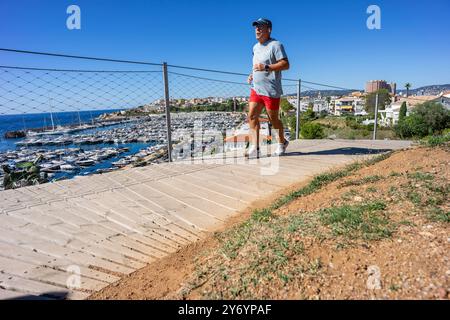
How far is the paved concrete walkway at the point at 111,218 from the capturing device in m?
1.47

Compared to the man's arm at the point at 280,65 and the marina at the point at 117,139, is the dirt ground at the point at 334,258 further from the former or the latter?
the marina at the point at 117,139

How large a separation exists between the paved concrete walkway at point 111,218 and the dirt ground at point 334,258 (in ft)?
0.63

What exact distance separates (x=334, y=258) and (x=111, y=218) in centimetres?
171

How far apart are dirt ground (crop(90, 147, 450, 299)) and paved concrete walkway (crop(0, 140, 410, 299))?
0.63 feet

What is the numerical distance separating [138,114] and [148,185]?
7.16ft

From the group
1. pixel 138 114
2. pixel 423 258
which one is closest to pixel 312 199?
pixel 423 258

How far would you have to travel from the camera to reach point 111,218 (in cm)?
215

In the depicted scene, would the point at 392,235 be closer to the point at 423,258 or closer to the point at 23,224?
the point at 423,258

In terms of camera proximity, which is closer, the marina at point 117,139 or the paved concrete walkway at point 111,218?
the paved concrete walkway at point 111,218

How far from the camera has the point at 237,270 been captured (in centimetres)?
131

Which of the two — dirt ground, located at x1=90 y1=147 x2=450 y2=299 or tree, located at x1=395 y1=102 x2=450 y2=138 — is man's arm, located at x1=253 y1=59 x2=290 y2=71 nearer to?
dirt ground, located at x1=90 y1=147 x2=450 y2=299

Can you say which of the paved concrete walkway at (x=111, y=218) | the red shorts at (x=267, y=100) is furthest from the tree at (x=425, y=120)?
the paved concrete walkway at (x=111, y=218)

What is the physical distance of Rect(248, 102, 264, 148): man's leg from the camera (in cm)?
402
